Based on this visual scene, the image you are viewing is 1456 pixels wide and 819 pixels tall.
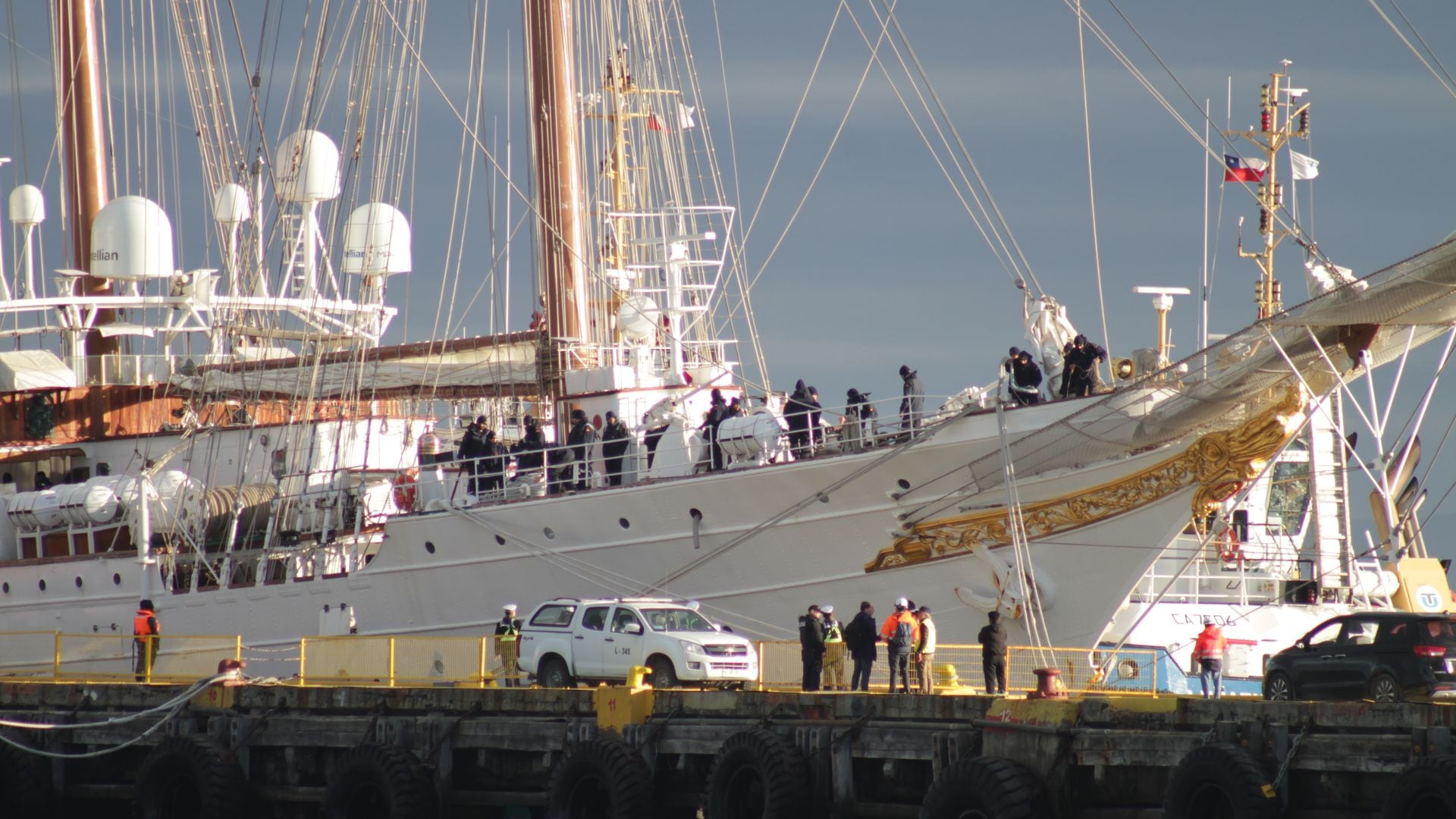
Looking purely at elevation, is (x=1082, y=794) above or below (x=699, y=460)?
below

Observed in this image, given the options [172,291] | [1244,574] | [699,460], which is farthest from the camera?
[172,291]

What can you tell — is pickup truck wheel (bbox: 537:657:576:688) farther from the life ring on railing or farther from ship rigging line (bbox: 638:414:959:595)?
the life ring on railing

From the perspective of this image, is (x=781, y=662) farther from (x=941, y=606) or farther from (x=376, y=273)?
(x=376, y=273)

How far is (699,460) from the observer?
27578 mm

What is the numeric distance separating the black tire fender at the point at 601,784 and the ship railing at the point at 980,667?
3648 mm

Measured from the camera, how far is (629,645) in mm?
22422

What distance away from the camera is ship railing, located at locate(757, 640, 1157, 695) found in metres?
22.8

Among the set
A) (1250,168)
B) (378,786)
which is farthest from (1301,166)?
(378,786)

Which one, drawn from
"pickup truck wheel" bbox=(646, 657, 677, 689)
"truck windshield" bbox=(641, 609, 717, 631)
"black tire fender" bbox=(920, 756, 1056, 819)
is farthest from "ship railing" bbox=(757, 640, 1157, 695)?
"black tire fender" bbox=(920, 756, 1056, 819)

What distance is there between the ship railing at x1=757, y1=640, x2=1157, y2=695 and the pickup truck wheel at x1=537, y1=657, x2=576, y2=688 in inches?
92.2

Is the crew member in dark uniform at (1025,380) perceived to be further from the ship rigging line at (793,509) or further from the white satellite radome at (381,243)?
the white satellite radome at (381,243)

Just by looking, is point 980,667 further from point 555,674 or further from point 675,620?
point 555,674

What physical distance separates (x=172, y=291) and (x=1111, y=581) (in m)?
25.4

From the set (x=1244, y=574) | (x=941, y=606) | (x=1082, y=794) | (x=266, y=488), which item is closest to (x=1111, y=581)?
(x=941, y=606)
